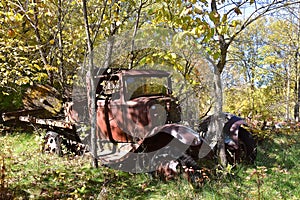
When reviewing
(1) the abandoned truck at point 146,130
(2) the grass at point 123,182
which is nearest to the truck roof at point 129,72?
(1) the abandoned truck at point 146,130

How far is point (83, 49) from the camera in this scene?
6918 mm

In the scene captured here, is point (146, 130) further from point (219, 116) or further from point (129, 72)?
point (219, 116)

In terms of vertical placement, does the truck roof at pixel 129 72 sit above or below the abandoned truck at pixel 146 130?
above

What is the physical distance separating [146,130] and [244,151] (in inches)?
78.5

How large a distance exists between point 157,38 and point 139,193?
3.46m

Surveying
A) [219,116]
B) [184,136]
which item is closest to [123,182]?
[184,136]

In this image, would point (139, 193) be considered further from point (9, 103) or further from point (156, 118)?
point (9, 103)

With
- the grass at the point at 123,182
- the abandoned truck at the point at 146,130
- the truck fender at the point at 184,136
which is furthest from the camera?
the abandoned truck at the point at 146,130

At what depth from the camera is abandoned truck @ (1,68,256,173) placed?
4.89m

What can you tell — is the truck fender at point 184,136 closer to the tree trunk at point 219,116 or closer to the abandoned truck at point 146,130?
the abandoned truck at point 146,130

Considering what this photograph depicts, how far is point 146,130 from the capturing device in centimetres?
530

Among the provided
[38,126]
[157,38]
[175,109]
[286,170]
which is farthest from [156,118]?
[38,126]

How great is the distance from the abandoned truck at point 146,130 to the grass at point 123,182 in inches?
13.6

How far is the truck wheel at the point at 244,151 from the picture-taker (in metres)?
5.47
